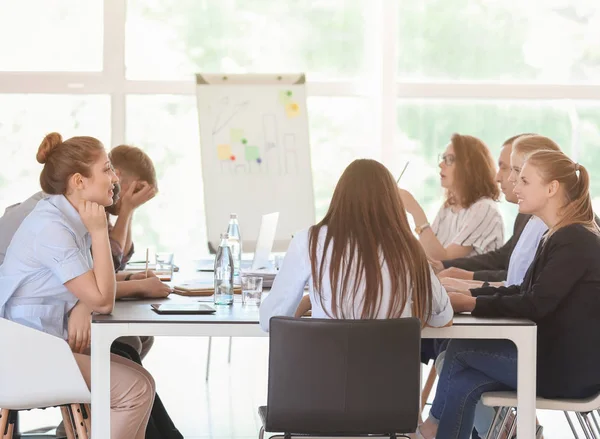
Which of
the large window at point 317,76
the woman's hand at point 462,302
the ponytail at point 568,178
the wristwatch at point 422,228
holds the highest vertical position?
the large window at point 317,76

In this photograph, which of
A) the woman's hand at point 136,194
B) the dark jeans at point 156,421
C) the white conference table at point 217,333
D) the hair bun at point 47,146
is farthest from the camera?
the woman's hand at point 136,194

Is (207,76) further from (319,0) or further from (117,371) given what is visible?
(117,371)

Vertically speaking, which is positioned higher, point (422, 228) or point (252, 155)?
point (252, 155)

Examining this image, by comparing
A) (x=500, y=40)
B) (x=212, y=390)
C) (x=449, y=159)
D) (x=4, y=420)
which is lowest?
(x=212, y=390)

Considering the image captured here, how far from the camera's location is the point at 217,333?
2.37 meters

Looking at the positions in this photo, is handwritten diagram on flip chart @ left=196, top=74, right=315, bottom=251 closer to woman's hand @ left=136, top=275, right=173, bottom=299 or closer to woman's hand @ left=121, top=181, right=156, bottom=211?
woman's hand @ left=121, top=181, right=156, bottom=211

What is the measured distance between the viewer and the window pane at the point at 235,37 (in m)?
6.01

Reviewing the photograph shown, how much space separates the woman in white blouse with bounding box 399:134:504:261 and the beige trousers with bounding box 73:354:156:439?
192 cm

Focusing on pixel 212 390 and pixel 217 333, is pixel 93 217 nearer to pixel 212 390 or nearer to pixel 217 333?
pixel 217 333

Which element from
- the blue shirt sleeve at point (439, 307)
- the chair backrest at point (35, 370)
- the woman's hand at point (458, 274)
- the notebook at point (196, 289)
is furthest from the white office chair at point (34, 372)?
the woman's hand at point (458, 274)

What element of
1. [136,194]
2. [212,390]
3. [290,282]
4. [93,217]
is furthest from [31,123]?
[290,282]

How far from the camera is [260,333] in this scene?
2379mm

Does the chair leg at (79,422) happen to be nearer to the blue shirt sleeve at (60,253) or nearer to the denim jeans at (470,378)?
the blue shirt sleeve at (60,253)

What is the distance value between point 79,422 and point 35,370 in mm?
220
